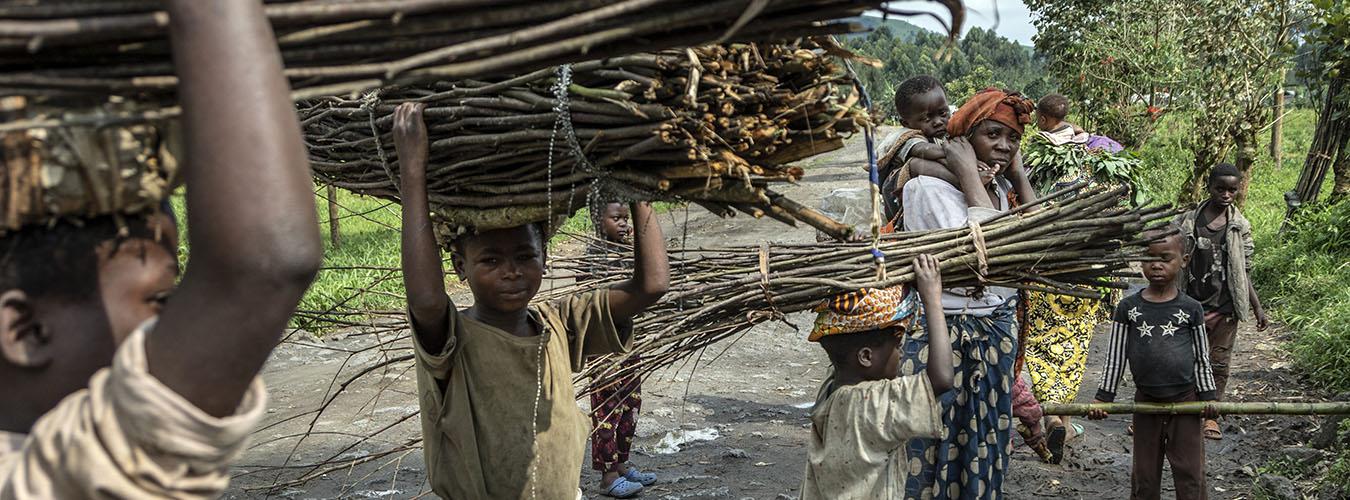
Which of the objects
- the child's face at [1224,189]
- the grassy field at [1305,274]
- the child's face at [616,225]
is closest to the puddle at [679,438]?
the child's face at [616,225]

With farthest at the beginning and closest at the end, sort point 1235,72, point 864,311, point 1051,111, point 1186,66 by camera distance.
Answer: point 1186,66 → point 1235,72 → point 1051,111 → point 864,311

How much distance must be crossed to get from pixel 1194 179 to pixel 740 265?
6.69m

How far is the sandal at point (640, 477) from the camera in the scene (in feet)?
17.5

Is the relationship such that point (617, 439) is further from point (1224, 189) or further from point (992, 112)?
point (1224, 189)

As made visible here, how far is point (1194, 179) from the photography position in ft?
29.7

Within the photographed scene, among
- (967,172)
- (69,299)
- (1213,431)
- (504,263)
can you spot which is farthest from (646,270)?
(1213,431)

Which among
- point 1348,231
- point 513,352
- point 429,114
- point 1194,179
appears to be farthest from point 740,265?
point 1348,231

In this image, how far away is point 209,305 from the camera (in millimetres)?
1062

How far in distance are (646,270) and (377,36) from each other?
1.66 metres

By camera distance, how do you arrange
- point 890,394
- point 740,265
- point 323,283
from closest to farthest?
point 890,394, point 740,265, point 323,283

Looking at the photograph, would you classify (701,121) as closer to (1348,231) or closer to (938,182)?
(938,182)

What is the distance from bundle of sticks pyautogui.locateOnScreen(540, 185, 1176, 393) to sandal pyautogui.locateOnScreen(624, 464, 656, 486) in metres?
1.42

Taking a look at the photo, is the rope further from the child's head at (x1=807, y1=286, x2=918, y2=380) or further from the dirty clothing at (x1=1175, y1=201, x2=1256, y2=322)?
the dirty clothing at (x1=1175, y1=201, x2=1256, y2=322)

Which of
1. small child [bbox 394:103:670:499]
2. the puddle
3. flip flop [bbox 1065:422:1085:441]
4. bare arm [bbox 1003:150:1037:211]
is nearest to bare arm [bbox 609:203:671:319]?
small child [bbox 394:103:670:499]
